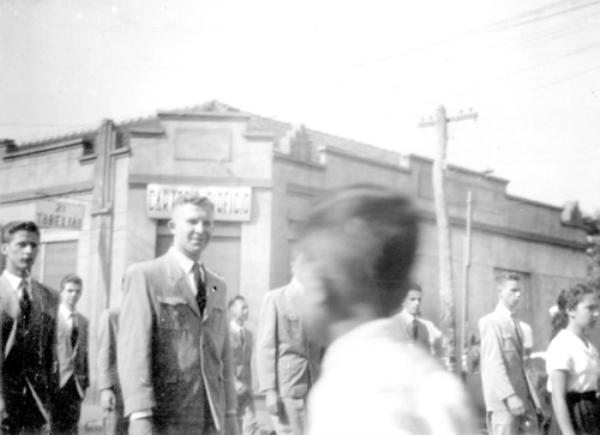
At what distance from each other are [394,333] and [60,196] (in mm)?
17167

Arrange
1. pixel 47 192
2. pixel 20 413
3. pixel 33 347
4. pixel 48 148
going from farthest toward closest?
1. pixel 48 148
2. pixel 47 192
3. pixel 33 347
4. pixel 20 413

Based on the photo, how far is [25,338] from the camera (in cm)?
458

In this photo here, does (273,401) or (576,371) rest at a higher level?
(576,371)

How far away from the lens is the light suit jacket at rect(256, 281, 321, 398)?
5754mm

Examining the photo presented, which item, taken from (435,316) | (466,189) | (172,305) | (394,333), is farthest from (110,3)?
(466,189)

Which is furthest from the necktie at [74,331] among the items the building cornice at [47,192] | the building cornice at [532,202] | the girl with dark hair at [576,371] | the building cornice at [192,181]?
the building cornice at [532,202]

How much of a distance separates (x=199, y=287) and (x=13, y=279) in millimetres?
1261

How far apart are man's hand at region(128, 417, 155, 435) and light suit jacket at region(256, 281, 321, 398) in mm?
2089

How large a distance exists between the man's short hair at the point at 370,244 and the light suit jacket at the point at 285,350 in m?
4.19

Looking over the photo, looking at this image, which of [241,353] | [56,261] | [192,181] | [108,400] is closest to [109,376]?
[108,400]

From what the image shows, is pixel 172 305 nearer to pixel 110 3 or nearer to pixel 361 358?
pixel 361 358

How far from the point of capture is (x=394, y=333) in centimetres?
155

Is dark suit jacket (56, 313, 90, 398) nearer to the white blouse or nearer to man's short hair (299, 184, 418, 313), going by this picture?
the white blouse

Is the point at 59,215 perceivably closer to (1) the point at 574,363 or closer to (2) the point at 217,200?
(2) the point at 217,200
